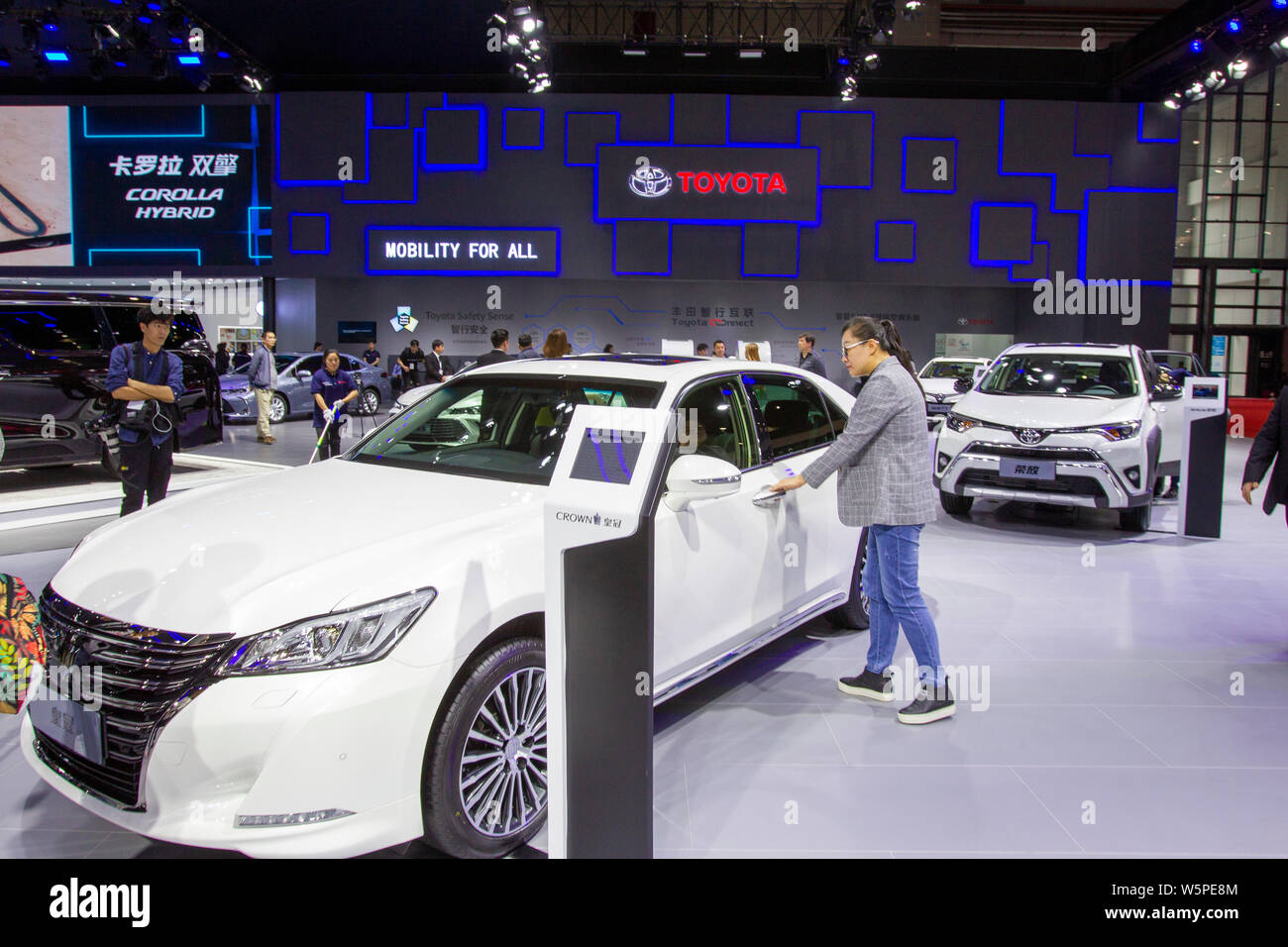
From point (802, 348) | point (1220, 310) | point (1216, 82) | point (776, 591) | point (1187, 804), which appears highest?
point (1216, 82)

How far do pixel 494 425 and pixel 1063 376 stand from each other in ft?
20.4

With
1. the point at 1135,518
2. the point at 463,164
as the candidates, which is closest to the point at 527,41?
the point at 463,164

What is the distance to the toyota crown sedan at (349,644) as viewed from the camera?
6.64 feet

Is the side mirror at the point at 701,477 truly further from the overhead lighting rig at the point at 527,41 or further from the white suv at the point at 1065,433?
the overhead lighting rig at the point at 527,41

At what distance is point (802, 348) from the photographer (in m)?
10.5

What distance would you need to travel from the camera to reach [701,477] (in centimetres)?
268

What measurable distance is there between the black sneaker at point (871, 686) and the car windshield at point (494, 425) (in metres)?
1.63

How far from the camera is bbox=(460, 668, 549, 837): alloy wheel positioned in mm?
2363

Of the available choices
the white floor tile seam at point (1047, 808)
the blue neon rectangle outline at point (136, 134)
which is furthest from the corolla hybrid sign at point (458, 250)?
the white floor tile seam at point (1047, 808)

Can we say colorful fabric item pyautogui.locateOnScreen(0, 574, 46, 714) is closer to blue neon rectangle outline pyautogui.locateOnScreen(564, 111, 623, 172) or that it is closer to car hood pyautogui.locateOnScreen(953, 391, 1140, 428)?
car hood pyautogui.locateOnScreen(953, 391, 1140, 428)
